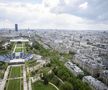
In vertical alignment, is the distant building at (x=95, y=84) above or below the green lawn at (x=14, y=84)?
above

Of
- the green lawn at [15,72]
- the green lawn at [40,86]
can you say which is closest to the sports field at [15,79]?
the green lawn at [15,72]

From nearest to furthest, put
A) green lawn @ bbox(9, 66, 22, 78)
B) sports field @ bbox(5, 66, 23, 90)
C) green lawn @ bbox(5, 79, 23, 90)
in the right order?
green lawn @ bbox(5, 79, 23, 90), sports field @ bbox(5, 66, 23, 90), green lawn @ bbox(9, 66, 22, 78)

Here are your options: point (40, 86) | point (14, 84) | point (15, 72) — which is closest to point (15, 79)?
point (14, 84)

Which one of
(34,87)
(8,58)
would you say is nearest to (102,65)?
(34,87)

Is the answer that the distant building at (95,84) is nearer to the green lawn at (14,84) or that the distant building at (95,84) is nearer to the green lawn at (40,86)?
the green lawn at (40,86)

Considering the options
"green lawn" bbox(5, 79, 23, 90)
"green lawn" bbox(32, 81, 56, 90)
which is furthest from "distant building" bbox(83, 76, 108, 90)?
"green lawn" bbox(5, 79, 23, 90)

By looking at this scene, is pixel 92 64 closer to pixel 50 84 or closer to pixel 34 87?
pixel 50 84

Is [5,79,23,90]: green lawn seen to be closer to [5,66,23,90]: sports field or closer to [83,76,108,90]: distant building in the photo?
[5,66,23,90]: sports field

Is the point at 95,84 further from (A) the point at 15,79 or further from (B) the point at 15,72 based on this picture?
(B) the point at 15,72
